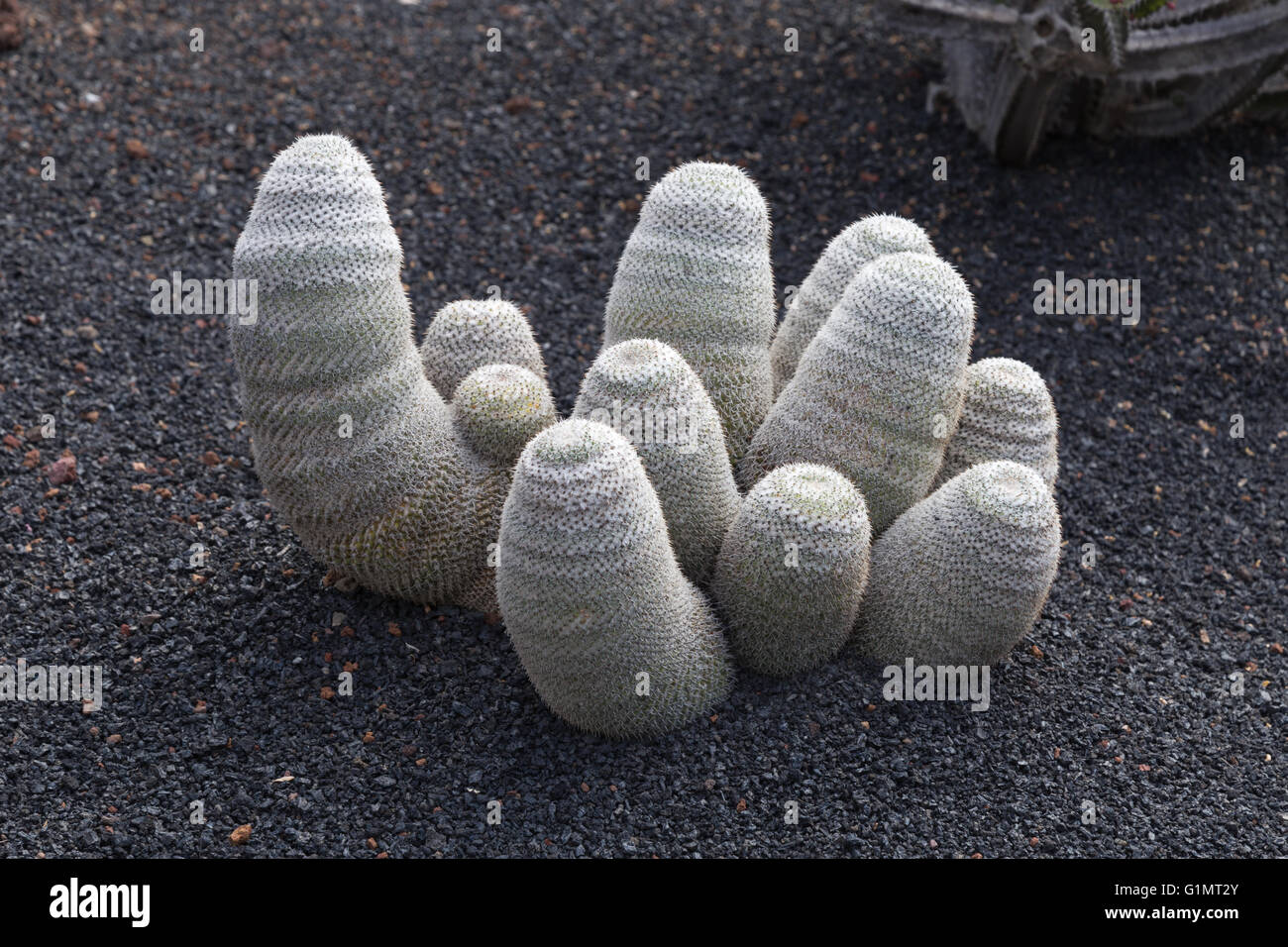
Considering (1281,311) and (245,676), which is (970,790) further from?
(1281,311)

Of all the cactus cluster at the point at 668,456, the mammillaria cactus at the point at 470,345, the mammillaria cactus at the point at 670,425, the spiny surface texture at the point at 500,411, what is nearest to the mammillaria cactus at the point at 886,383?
the cactus cluster at the point at 668,456

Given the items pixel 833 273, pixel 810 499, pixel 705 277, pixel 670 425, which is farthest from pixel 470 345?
pixel 810 499

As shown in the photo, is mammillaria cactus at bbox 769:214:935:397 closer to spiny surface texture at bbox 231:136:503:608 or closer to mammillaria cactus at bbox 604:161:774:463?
mammillaria cactus at bbox 604:161:774:463

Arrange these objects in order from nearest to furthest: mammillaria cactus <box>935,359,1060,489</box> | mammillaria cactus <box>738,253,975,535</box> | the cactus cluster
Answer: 1. the cactus cluster
2. mammillaria cactus <box>738,253,975,535</box>
3. mammillaria cactus <box>935,359,1060,489</box>

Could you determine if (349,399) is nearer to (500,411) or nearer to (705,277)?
(500,411)

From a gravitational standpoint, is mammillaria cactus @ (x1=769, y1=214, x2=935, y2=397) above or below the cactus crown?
above

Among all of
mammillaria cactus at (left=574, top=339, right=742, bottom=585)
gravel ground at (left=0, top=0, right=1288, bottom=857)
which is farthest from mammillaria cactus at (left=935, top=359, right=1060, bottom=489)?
mammillaria cactus at (left=574, top=339, right=742, bottom=585)
